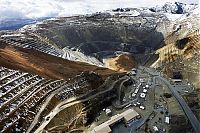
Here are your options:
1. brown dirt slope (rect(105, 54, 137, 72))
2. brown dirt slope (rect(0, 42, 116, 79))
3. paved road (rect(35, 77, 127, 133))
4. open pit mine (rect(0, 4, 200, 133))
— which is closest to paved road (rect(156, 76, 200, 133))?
open pit mine (rect(0, 4, 200, 133))

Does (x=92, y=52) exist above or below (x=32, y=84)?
below

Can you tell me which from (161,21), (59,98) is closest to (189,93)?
(59,98)

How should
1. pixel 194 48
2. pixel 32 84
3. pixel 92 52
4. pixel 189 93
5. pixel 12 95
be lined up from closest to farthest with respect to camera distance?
pixel 12 95 < pixel 32 84 < pixel 189 93 < pixel 194 48 < pixel 92 52

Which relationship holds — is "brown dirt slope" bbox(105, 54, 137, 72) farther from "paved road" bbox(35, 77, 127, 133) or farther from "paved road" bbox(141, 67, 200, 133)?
"paved road" bbox(35, 77, 127, 133)

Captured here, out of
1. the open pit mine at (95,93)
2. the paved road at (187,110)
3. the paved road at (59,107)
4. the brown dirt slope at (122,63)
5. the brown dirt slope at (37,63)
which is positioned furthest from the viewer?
the brown dirt slope at (122,63)

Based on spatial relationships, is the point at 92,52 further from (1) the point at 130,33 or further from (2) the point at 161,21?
(2) the point at 161,21

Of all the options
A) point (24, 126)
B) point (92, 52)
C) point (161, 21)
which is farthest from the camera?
point (161, 21)

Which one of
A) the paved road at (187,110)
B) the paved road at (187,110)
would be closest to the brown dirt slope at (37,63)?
the paved road at (187,110)

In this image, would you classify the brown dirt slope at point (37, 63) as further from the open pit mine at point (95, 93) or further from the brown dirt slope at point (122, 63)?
the brown dirt slope at point (122, 63)
